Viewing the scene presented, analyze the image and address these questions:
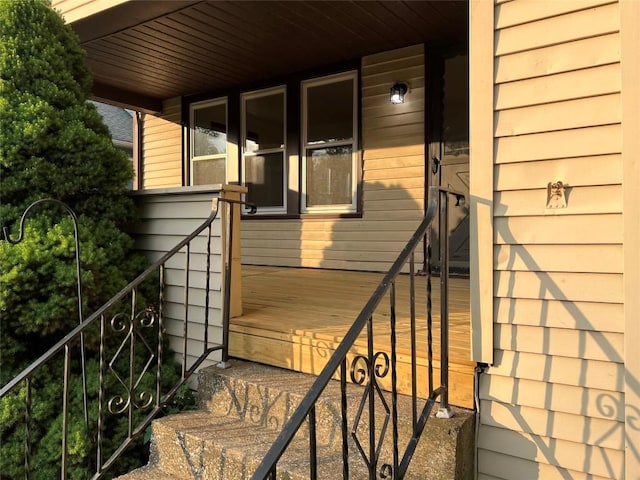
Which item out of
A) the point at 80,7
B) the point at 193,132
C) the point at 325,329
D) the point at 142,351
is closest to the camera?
the point at 325,329

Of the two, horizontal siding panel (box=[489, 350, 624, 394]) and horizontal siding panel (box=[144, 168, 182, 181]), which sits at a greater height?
horizontal siding panel (box=[144, 168, 182, 181])

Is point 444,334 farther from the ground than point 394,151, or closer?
closer

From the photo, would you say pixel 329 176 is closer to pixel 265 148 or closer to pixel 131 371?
pixel 265 148

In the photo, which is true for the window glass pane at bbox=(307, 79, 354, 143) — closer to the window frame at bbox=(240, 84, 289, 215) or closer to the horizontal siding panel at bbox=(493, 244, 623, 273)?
the window frame at bbox=(240, 84, 289, 215)

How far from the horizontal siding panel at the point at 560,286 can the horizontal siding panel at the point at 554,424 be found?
43 cm

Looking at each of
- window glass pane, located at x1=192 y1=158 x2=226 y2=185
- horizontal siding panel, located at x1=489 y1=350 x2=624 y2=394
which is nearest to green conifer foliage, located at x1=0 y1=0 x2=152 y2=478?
horizontal siding panel, located at x1=489 y1=350 x2=624 y2=394

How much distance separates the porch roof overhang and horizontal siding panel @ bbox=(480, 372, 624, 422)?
305 cm

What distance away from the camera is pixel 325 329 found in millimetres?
2471

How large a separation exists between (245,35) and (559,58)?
3.31m

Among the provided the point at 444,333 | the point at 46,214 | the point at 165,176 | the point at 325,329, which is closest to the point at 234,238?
the point at 325,329

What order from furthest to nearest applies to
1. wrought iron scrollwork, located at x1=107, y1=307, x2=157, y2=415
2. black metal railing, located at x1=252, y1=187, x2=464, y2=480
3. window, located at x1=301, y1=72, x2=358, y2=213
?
window, located at x1=301, y1=72, x2=358, y2=213
wrought iron scrollwork, located at x1=107, y1=307, x2=157, y2=415
black metal railing, located at x1=252, y1=187, x2=464, y2=480

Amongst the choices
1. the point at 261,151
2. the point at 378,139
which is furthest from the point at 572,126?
the point at 261,151

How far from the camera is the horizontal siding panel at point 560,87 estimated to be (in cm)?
164

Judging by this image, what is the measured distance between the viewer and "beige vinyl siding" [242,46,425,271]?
4.59m
